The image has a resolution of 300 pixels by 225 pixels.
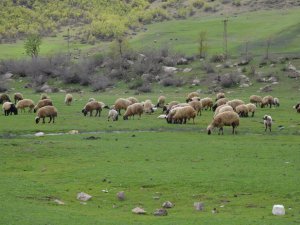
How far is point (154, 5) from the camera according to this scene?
5743 inches

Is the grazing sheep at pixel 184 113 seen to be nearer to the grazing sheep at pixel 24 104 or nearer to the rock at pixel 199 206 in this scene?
the grazing sheep at pixel 24 104

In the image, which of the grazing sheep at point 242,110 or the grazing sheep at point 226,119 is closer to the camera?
the grazing sheep at point 226,119

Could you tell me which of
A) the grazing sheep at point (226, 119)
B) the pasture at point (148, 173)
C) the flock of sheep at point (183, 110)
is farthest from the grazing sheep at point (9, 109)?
the grazing sheep at point (226, 119)

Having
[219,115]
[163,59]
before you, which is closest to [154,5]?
[163,59]

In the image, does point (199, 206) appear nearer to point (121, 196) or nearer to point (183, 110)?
point (121, 196)

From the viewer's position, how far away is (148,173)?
2434cm

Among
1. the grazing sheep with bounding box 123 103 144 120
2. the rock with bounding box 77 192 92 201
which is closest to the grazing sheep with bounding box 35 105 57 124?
the grazing sheep with bounding box 123 103 144 120

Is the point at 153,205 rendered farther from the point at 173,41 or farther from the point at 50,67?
the point at 173,41

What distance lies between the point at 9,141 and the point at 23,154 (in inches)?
169

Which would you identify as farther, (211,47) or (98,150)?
(211,47)

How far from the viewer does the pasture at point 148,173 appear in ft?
61.3

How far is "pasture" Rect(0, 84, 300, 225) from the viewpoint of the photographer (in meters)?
18.7

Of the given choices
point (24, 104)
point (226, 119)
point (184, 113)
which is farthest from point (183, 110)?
point (24, 104)

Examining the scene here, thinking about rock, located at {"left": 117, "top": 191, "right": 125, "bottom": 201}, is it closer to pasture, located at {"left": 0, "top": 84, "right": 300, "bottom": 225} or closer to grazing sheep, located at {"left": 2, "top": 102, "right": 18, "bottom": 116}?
pasture, located at {"left": 0, "top": 84, "right": 300, "bottom": 225}
